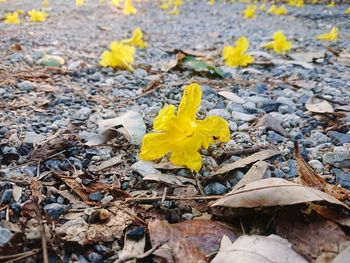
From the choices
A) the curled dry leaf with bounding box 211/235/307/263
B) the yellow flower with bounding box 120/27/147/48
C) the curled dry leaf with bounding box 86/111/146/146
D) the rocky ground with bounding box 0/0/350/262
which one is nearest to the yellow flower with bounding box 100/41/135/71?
the rocky ground with bounding box 0/0/350/262

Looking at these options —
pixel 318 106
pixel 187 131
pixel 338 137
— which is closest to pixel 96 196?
pixel 187 131

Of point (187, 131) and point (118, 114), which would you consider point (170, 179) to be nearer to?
point (187, 131)

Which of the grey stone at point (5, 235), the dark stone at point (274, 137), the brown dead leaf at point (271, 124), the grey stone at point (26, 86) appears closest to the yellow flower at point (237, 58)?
the brown dead leaf at point (271, 124)

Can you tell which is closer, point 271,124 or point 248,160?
point 248,160

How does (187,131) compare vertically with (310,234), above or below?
above

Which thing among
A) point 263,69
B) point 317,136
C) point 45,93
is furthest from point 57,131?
point 263,69

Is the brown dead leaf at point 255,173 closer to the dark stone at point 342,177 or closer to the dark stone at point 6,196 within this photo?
the dark stone at point 342,177
